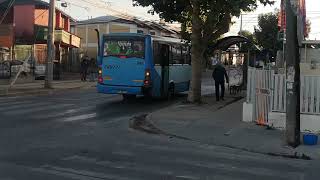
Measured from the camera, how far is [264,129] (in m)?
15.2

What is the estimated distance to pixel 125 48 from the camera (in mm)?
22922

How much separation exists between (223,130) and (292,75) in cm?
276

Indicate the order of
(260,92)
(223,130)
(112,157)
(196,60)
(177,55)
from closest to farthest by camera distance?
(112,157), (223,130), (260,92), (196,60), (177,55)

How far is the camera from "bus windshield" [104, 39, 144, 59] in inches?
897

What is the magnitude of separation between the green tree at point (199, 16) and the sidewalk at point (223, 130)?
95.8 inches

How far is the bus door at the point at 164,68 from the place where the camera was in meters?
24.2

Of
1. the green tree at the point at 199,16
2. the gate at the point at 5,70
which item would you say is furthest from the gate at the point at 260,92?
the gate at the point at 5,70

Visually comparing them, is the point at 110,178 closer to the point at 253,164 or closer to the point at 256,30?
the point at 253,164

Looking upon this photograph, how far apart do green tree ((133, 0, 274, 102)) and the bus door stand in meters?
1.39

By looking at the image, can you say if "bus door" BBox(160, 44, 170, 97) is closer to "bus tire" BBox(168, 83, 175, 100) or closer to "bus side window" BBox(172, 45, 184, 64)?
"bus tire" BBox(168, 83, 175, 100)

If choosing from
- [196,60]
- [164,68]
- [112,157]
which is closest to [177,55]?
[164,68]

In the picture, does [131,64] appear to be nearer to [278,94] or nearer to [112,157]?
[278,94]

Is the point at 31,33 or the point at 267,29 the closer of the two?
the point at 31,33

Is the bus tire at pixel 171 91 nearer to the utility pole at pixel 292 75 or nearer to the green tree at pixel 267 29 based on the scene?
the utility pole at pixel 292 75
